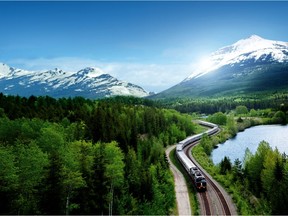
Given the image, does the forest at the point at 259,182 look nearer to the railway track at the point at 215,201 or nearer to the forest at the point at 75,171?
the railway track at the point at 215,201

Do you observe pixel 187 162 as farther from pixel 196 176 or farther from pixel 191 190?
pixel 196 176

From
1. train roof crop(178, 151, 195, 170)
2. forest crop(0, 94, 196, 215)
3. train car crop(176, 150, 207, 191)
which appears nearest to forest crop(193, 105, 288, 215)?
train roof crop(178, 151, 195, 170)

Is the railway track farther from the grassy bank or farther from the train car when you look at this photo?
the train car

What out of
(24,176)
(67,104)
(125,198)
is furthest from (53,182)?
(67,104)

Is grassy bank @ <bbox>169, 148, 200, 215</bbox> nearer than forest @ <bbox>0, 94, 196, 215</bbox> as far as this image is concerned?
No

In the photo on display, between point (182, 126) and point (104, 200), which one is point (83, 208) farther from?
point (182, 126)

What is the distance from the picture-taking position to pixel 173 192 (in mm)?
65812

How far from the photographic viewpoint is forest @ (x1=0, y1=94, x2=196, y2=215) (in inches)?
1672

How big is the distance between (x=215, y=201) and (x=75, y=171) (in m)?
27.2

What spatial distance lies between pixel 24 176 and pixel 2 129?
33113 mm

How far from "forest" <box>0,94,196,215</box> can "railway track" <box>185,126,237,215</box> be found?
6.36 meters

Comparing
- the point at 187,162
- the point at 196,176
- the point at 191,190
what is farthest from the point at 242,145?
the point at 196,176

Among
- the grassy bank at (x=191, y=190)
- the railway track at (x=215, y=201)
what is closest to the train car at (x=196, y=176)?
the grassy bank at (x=191, y=190)

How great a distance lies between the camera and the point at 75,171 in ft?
167
